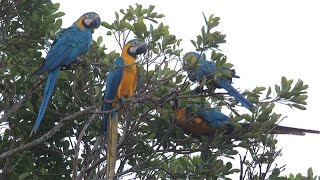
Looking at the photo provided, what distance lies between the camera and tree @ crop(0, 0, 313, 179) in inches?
179

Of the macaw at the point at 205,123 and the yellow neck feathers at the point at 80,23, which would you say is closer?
the macaw at the point at 205,123

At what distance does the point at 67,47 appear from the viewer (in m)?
4.96

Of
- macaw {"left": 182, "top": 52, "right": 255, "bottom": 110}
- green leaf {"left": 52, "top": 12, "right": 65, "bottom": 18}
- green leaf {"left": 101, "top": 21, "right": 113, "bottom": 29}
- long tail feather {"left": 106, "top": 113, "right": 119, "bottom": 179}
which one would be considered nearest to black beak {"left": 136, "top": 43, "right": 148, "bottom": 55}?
green leaf {"left": 101, "top": 21, "right": 113, "bottom": 29}

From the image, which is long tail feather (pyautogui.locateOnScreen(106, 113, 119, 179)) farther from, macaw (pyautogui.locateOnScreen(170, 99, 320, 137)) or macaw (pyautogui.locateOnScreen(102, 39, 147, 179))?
macaw (pyautogui.locateOnScreen(170, 99, 320, 137))

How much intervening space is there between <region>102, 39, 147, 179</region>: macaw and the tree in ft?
0.25

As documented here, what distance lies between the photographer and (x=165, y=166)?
5.27 meters

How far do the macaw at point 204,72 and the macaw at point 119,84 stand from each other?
520 millimetres

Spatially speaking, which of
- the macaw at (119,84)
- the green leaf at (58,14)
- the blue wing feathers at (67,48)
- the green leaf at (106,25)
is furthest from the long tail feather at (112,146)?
the green leaf at (58,14)

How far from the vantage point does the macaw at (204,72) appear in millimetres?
4207

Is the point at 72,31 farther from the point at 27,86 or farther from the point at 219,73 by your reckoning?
the point at 219,73

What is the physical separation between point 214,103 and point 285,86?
31.1 inches

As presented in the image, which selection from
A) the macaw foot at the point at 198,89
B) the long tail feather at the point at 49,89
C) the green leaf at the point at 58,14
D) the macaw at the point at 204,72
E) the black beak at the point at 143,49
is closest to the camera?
the macaw at the point at 204,72

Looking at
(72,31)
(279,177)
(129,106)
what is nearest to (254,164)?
(279,177)

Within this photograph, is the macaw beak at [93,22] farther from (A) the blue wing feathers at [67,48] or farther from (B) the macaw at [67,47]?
(A) the blue wing feathers at [67,48]
